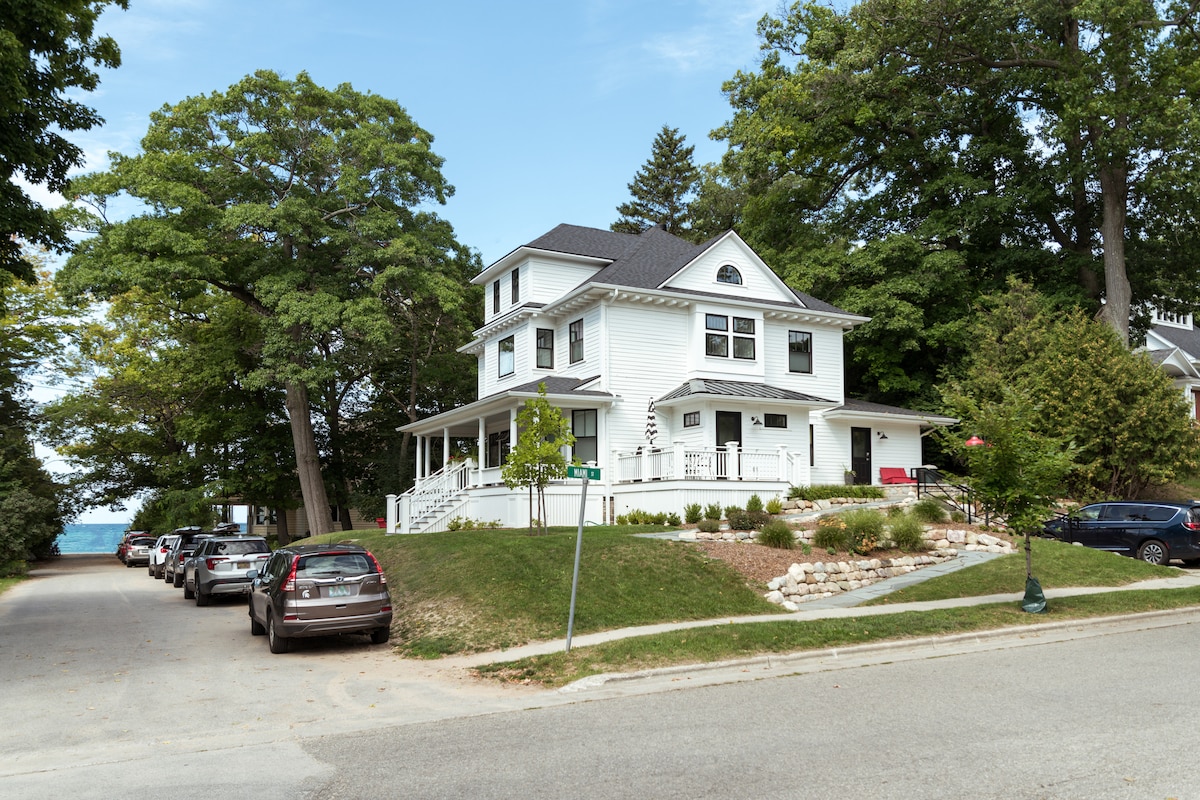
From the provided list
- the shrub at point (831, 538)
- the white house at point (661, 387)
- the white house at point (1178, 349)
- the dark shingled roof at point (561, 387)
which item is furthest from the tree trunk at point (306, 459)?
the white house at point (1178, 349)

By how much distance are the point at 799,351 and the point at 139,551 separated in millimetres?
35373

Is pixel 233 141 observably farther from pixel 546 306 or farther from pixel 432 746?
pixel 432 746

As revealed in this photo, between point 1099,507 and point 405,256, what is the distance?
2471 centimetres

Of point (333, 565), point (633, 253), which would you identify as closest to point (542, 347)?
point (633, 253)

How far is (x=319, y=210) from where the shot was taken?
117ft

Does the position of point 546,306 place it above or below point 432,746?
above

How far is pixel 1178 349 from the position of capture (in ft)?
144

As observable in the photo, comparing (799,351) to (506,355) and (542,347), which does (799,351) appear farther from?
(506,355)

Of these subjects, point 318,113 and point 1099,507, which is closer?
point 1099,507

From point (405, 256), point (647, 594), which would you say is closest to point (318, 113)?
point (405, 256)

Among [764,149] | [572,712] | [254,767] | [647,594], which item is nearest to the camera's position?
[254,767]

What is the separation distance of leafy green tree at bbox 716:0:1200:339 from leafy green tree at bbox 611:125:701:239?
21562mm

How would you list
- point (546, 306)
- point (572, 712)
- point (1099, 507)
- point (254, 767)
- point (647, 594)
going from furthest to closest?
1. point (546, 306)
2. point (1099, 507)
3. point (647, 594)
4. point (572, 712)
5. point (254, 767)

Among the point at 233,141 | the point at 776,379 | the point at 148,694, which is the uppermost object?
the point at 233,141
